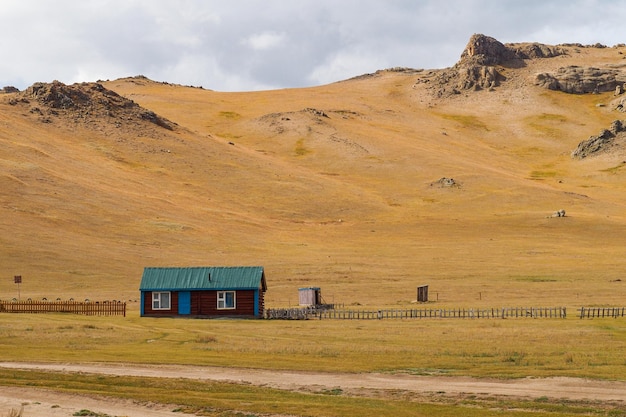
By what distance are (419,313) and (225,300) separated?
49.7 ft

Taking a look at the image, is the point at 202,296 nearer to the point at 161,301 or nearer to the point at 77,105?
the point at 161,301

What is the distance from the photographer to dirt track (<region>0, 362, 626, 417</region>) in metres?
27.3

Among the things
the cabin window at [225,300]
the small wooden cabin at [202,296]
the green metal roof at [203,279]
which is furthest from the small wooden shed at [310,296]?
the cabin window at [225,300]

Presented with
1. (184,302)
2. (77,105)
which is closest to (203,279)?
(184,302)

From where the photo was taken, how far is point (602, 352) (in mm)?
41312

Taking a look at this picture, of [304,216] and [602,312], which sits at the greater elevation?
[304,216]

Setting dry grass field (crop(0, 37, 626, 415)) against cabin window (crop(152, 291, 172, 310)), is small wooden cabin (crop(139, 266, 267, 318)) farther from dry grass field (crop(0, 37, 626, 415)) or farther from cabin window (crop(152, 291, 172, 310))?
dry grass field (crop(0, 37, 626, 415))

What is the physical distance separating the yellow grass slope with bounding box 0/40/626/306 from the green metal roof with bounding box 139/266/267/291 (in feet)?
41.5

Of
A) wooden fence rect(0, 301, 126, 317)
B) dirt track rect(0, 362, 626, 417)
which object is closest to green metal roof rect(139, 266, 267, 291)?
wooden fence rect(0, 301, 126, 317)

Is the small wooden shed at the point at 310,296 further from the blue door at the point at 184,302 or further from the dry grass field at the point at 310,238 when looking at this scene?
the blue door at the point at 184,302

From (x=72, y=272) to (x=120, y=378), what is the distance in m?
62.2

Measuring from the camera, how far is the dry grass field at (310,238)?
4444cm

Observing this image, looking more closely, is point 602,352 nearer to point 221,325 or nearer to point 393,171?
point 221,325

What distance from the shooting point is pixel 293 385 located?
107ft
